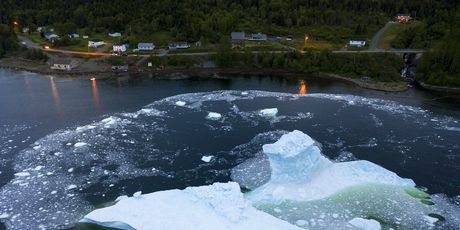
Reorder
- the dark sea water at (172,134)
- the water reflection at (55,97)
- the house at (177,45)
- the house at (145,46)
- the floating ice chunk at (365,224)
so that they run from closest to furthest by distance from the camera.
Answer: the floating ice chunk at (365,224) → the dark sea water at (172,134) → the water reflection at (55,97) → the house at (145,46) → the house at (177,45)

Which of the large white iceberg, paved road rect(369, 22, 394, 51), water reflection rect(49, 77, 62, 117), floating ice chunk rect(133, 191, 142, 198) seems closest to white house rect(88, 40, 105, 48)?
water reflection rect(49, 77, 62, 117)

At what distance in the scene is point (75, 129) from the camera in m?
28.2

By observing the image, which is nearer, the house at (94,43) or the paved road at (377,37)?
the paved road at (377,37)

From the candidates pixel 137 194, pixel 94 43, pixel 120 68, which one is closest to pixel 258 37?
pixel 120 68

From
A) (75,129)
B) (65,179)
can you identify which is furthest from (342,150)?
(75,129)

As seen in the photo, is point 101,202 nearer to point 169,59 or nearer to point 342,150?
point 342,150

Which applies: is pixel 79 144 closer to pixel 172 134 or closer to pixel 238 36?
pixel 172 134

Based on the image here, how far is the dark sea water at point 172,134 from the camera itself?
827 inches

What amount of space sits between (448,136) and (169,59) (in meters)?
31.3

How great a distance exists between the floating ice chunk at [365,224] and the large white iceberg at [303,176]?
2306 millimetres

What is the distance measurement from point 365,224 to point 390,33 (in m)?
45.0

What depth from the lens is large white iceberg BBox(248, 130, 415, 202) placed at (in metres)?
19.9

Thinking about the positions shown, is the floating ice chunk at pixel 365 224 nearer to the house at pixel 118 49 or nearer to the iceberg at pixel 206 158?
the iceberg at pixel 206 158

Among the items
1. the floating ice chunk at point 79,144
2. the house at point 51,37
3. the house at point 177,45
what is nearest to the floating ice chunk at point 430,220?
the floating ice chunk at point 79,144
